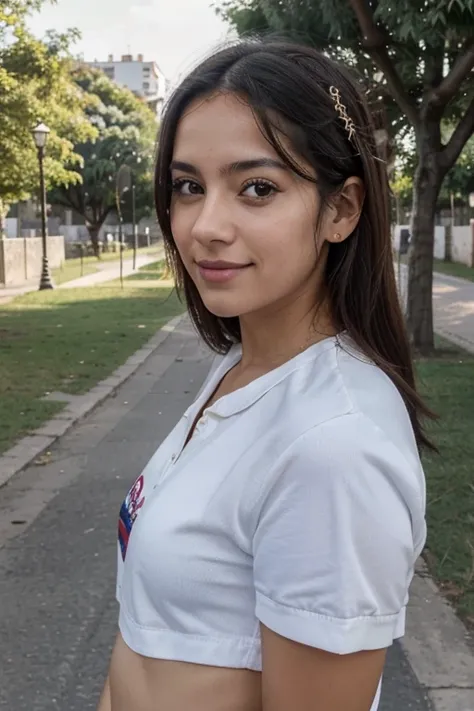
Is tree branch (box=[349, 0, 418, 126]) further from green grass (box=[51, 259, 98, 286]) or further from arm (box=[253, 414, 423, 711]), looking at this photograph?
green grass (box=[51, 259, 98, 286])

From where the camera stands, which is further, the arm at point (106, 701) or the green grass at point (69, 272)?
the green grass at point (69, 272)

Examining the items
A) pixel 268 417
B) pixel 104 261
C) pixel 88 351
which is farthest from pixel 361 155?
pixel 104 261

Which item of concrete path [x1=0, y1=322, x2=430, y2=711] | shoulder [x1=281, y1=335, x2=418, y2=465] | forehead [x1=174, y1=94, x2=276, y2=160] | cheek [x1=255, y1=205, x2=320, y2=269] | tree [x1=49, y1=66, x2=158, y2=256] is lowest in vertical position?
concrete path [x1=0, y1=322, x2=430, y2=711]

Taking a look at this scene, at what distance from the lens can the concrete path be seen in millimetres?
3383

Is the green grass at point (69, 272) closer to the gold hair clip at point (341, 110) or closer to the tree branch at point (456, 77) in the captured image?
the tree branch at point (456, 77)

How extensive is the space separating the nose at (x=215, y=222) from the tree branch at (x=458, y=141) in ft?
34.5

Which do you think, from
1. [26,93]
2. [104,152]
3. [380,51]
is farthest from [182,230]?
[104,152]

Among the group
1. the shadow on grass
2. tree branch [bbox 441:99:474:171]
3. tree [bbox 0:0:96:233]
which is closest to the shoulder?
the shadow on grass

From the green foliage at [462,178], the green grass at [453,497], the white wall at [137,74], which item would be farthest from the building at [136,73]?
the green grass at [453,497]

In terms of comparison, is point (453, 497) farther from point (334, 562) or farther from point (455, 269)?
point (455, 269)

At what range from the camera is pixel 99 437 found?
7.58 meters

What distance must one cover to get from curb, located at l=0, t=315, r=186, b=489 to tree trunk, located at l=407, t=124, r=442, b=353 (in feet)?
12.0

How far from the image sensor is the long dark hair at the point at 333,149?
1.19m

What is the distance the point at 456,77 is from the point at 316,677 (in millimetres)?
10015
